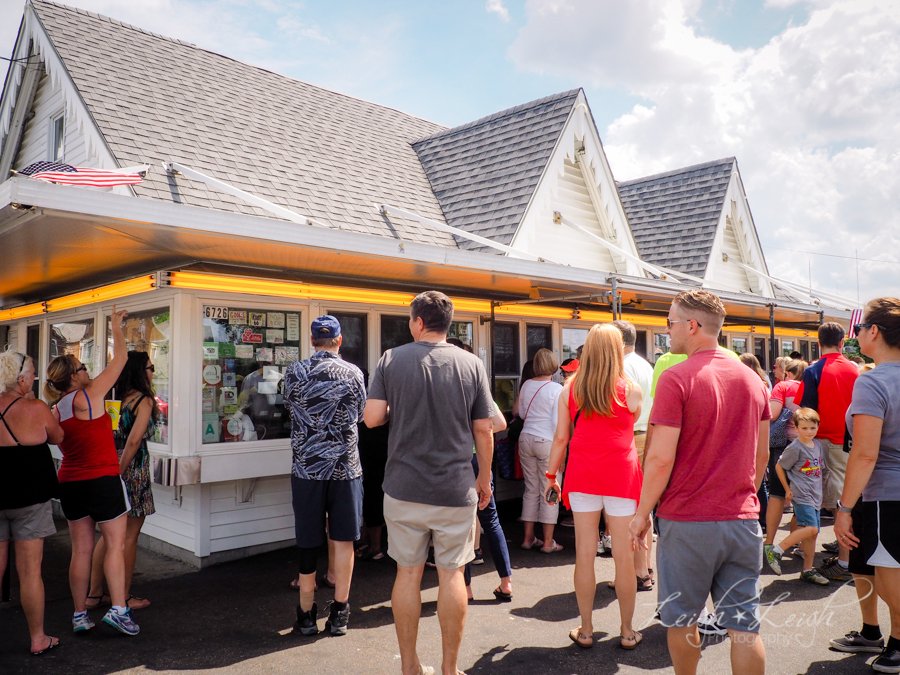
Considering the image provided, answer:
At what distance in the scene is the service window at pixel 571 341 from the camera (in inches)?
371

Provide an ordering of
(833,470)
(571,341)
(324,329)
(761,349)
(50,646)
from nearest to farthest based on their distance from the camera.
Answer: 1. (50,646)
2. (324,329)
3. (833,470)
4. (571,341)
5. (761,349)

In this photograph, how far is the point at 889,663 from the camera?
352 centimetres

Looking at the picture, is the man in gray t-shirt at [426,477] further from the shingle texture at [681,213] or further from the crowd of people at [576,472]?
the shingle texture at [681,213]

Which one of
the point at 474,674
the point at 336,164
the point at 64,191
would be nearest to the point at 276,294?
the point at 64,191

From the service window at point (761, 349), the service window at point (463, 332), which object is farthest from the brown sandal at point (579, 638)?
the service window at point (761, 349)

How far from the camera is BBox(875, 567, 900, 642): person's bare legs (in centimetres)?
336

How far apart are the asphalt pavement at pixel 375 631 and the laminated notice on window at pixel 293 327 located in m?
2.22

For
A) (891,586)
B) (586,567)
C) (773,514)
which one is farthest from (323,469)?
(773,514)

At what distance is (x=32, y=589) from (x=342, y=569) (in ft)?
6.20

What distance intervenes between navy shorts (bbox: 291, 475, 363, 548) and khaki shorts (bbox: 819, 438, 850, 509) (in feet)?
13.5

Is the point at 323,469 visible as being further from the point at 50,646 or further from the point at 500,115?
the point at 500,115

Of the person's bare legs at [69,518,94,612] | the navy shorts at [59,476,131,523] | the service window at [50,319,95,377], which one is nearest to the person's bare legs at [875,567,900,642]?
the navy shorts at [59,476,131,523]

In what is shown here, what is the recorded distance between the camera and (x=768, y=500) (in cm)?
601

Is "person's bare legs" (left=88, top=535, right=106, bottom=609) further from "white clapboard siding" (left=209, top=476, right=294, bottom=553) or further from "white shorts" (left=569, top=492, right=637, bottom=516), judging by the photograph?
"white shorts" (left=569, top=492, right=637, bottom=516)
